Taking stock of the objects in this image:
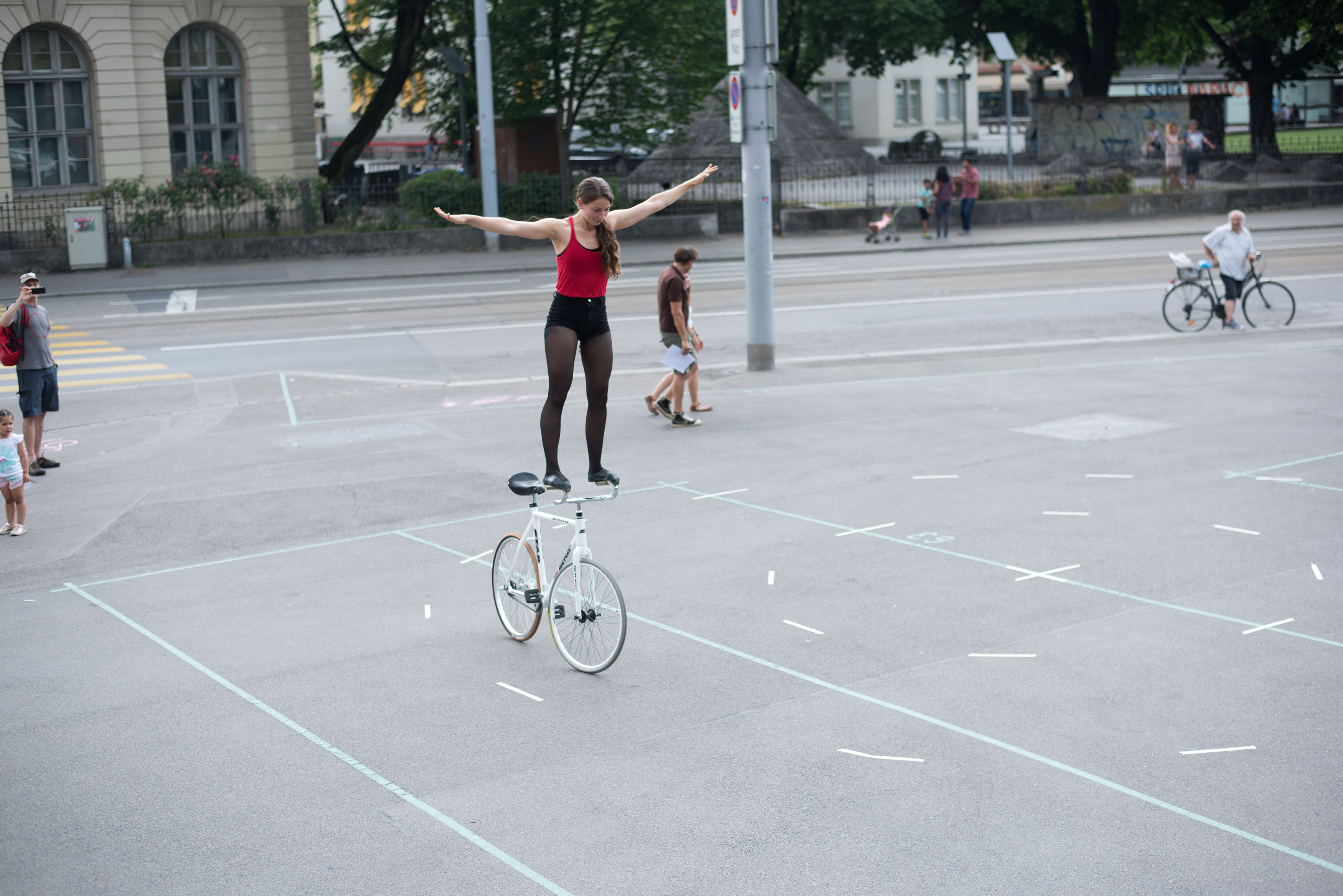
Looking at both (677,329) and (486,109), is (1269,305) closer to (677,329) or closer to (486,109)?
(677,329)

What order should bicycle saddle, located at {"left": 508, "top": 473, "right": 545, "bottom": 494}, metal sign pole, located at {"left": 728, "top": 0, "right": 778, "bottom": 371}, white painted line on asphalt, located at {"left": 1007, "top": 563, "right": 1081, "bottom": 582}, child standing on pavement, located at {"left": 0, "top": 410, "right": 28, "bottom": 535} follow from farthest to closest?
1. metal sign pole, located at {"left": 728, "top": 0, "right": 778, "bottom": 371}
2. child standing on pavement, located at {"left": 0, "top": 410, "right": 28, "bottom": 535}
3. white painted line on asphalt, located at {"left": 1007, "top": 563, "right": 1081, "bottom": 582}
4. bicycle saddle, located at {"left": 508, "top": 473, "right": 545, "bottom": 494}

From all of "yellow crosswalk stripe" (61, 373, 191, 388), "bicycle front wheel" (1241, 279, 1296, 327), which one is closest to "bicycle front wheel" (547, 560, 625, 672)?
"yellow crosswalk stripe" (61, 373, 191, 388)

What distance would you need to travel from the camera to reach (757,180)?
671 inches

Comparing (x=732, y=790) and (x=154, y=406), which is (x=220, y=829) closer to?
(x=732, y=790)

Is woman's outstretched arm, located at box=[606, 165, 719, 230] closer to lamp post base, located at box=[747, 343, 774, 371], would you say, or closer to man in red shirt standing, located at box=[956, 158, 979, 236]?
lamp post base, located at box=[747, 343, 774, 371]

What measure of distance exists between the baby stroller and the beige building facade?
55.8 ft

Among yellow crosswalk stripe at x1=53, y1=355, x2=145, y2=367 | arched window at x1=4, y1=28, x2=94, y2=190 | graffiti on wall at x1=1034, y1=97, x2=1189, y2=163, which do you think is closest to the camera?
yellow crosswalk stripe at x1=53, y1=355, x2=145, y2=367

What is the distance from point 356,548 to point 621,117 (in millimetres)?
27099

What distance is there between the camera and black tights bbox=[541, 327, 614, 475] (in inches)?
271

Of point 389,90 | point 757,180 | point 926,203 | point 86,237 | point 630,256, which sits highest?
point 389,90

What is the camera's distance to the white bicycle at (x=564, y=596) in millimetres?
7086

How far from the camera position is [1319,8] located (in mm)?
42406

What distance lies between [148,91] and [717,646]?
34.2 m

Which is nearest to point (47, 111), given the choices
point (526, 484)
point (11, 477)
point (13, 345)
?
point (13, 345)
